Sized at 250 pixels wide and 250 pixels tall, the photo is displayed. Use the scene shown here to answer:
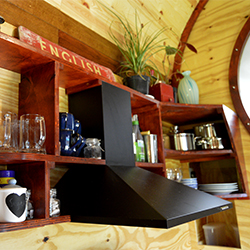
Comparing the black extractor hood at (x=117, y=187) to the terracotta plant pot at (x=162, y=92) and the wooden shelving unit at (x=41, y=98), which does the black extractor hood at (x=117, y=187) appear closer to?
the wooden shelving unit at (x=41, y=98)

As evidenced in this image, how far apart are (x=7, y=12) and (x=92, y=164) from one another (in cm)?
86

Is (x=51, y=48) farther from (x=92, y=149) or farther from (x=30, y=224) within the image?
(x=30, y=224)

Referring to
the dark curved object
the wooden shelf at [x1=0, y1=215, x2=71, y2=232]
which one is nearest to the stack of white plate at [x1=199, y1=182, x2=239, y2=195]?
the dark curved object

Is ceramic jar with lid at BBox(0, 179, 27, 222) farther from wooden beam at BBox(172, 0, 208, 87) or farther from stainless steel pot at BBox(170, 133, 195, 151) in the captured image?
wooden beam at BBox(172, 0, 208, 87)

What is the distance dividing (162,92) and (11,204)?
147cm

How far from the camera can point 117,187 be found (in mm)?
1183

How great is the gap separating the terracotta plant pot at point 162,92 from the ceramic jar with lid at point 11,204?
4.53ft

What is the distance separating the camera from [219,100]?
2.58 metres

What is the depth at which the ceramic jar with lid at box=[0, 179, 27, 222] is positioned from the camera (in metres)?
0.96

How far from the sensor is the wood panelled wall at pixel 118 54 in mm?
1352

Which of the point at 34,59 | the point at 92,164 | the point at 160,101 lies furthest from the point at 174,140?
the point at 34,59

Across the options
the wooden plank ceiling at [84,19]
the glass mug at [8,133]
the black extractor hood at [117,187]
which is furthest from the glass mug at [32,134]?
the wooden plank ceiling at [84,19]

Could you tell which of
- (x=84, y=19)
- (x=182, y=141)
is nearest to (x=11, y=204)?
(x=84, y=19)

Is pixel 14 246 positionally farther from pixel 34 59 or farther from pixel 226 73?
pixel 226 73
